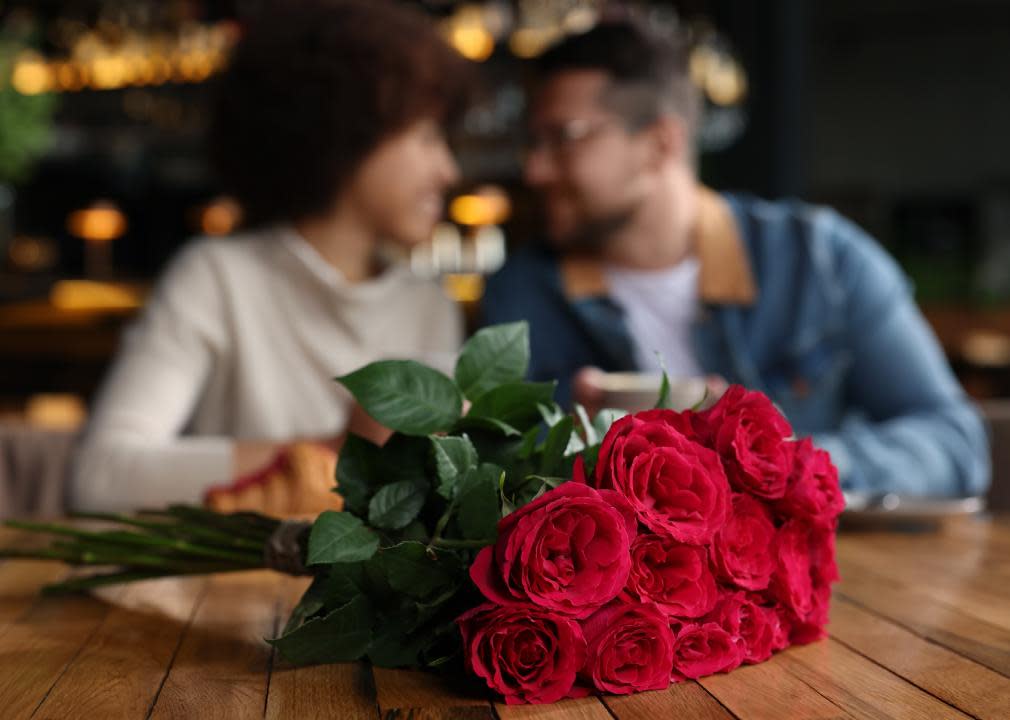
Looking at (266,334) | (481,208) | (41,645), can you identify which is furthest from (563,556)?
(481,208)

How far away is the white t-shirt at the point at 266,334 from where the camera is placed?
5.31 feet

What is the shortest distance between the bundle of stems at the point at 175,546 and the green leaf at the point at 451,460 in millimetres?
192

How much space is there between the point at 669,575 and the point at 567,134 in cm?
136

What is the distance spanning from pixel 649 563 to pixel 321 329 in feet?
3.90

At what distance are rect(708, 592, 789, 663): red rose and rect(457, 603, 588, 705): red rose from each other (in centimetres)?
9

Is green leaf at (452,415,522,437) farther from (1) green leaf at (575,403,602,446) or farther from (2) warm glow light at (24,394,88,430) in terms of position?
(2) warm glow light at (24,394,88,430)

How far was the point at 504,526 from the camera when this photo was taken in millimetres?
594

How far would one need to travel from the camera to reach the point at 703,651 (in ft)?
2.04

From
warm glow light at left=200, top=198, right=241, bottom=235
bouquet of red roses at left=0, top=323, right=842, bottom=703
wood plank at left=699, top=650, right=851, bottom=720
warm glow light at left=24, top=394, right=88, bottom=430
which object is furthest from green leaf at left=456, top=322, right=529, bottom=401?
warm glow light at left=200, top=198, right=241, bottom=235

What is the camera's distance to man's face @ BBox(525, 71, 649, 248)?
187 centimetres

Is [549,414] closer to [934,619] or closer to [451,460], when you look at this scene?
[451,460]

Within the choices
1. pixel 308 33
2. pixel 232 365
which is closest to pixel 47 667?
pixel 232 365

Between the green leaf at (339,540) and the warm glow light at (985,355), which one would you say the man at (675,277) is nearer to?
the green leaf at (339,540)

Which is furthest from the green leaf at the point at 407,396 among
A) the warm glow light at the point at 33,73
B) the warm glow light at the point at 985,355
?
the warm glow light at the point at 33,73
